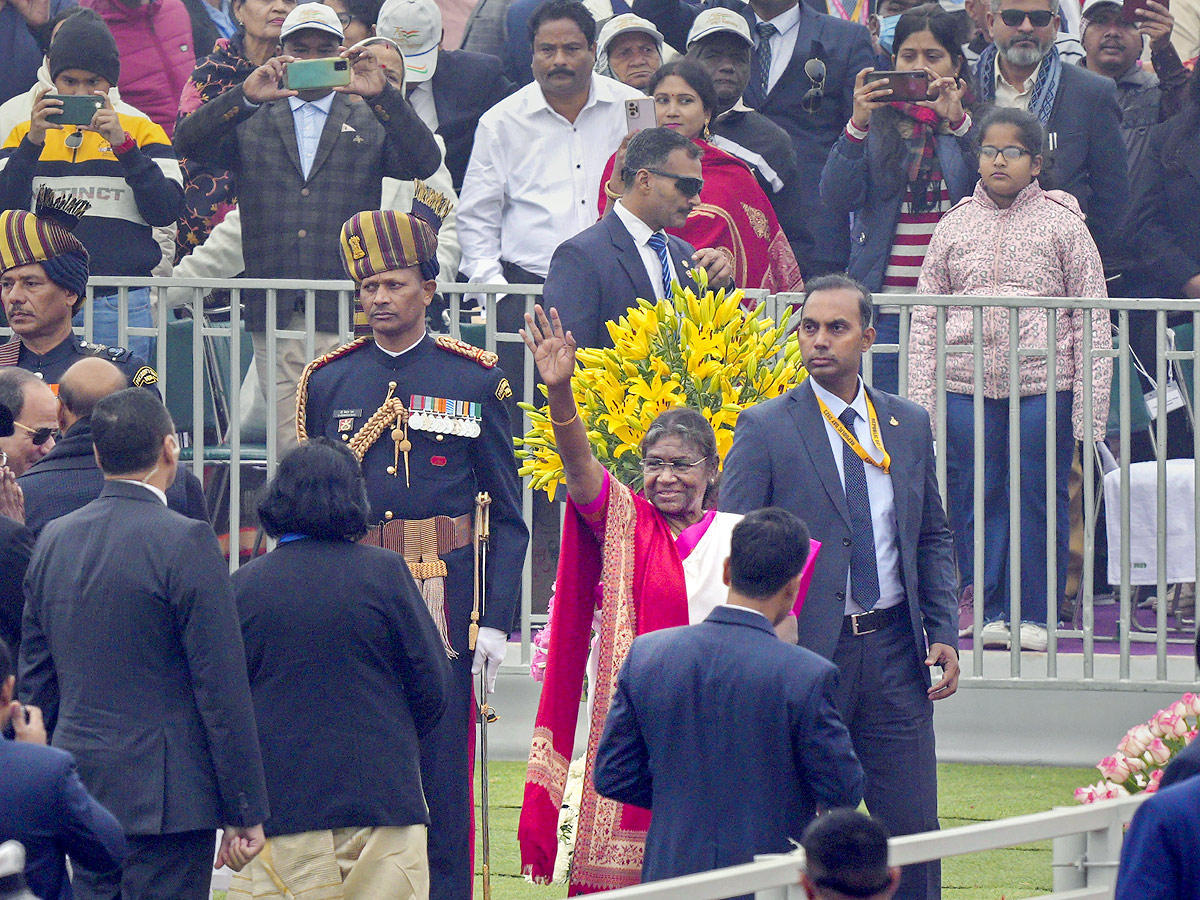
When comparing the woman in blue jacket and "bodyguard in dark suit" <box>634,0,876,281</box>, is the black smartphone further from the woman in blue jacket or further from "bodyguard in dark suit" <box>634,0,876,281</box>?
"bodyguard in dark suit" <box>634,0,876,281</box>

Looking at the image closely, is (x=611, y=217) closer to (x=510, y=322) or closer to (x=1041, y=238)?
(x=510, y=322)

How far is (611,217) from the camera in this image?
7.18 m

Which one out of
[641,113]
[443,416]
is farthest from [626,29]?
[443,416]

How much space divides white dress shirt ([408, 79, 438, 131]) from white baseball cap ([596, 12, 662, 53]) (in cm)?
84

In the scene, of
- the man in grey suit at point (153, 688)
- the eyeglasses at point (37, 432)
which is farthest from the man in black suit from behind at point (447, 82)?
the man in grey suit at point (153, 688)

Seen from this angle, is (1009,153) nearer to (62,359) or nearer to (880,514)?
(880,514)

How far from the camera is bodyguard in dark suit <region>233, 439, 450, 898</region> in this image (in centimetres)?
504

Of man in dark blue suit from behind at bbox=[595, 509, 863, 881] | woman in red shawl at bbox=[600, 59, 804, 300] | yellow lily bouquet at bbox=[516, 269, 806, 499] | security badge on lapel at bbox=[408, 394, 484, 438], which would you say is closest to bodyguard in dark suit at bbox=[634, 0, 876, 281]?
woman in red shawl at bbox=[600, 59, 804, 300]

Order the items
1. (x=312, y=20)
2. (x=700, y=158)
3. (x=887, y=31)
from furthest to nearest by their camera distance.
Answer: (x=887, y=31) → (x=312, y=20) → (x=700, y=158)

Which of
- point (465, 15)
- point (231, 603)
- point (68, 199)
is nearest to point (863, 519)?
point (231, 603)

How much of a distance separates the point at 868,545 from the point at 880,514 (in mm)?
114

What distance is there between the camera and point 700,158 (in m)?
7.69

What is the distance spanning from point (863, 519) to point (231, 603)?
196cm

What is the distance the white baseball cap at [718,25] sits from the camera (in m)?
9.27
